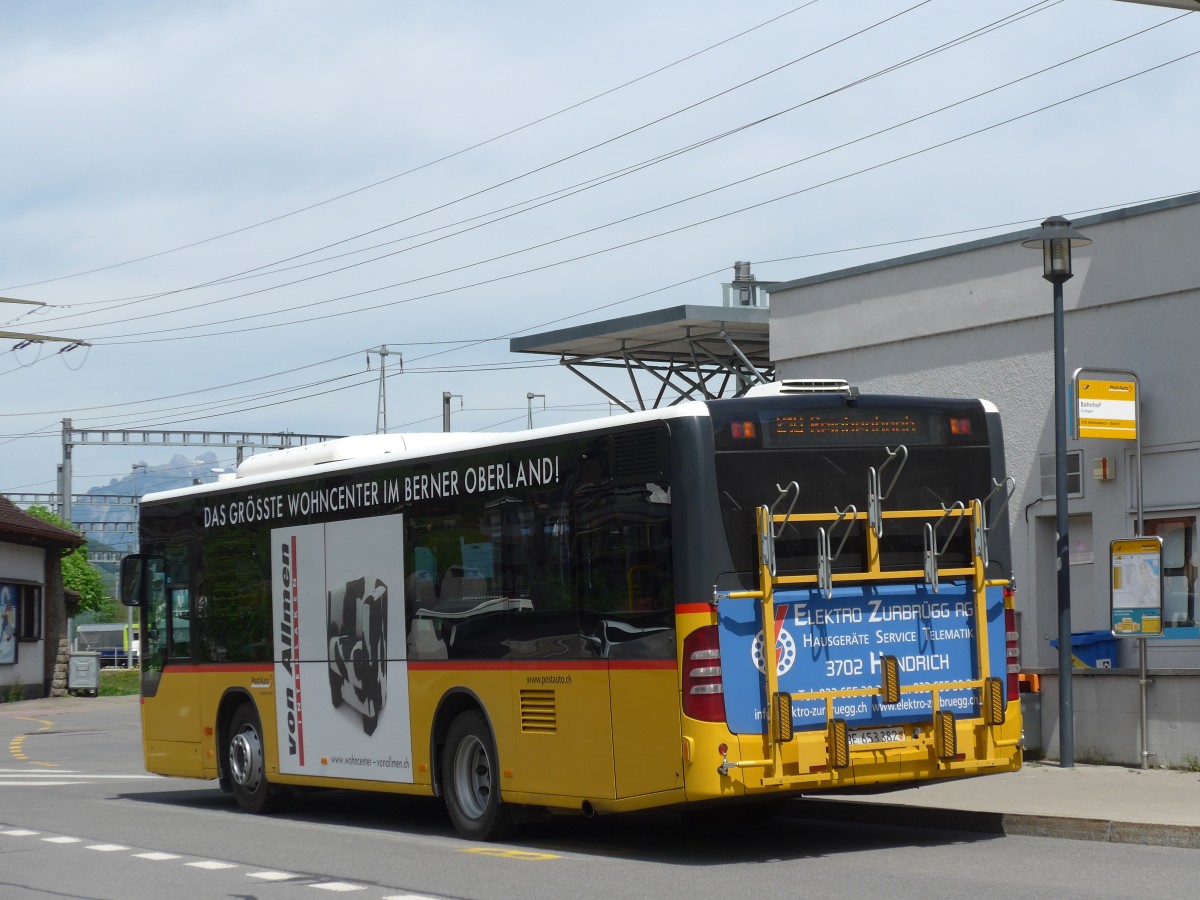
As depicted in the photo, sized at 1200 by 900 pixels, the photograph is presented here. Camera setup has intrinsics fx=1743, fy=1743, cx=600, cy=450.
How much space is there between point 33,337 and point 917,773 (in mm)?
25495

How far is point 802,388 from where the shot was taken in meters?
11.6

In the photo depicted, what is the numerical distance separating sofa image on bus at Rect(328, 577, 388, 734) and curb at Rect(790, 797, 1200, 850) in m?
3.48

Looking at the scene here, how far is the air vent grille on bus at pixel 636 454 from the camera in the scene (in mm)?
11070

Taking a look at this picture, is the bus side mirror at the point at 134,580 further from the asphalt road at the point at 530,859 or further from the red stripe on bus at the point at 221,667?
the asphalt road at the point at 530,859

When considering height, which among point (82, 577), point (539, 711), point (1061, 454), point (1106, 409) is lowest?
point (82, 577)

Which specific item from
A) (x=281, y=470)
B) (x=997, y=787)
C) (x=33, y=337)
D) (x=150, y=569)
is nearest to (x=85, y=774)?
(x=150, y=569)

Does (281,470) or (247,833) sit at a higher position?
(281,470)

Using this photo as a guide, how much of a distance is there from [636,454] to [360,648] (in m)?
3.93

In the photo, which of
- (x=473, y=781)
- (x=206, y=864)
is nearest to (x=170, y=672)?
(x=473, y=781)

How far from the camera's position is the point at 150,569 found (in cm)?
1716

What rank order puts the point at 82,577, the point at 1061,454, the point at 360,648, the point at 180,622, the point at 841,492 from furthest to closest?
the point at 82,577, the point at 180,622, the point at 1061,454, the point at 360,648, the point at 841,492

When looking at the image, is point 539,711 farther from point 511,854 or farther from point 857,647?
point 857,647

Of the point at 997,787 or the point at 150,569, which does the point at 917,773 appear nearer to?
the point at 997,787

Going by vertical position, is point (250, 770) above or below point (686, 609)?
below
